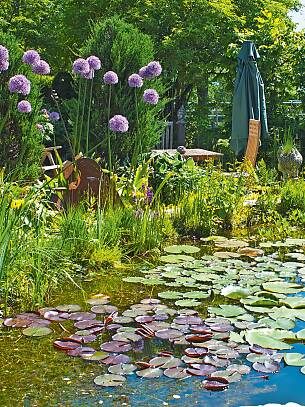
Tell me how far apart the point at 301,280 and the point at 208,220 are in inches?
68.4

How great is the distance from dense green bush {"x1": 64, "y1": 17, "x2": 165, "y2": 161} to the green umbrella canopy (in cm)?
233

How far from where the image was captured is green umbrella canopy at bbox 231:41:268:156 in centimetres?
1009

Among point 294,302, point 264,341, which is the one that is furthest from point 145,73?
point 264,341

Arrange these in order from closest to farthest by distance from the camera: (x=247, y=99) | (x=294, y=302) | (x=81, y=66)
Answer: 1. (x=294, y=302)
2. (x=81, y=66)
3. (x=247, y=99)

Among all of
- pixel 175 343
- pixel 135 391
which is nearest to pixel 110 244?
pixel 175 343

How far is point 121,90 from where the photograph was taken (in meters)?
7.96

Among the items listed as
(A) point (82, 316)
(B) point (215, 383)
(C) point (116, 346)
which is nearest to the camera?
(B) point (215, 383)

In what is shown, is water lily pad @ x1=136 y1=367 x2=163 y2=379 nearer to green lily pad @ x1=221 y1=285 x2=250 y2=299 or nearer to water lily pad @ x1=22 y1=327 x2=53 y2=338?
water lily pad @ x1=22 y1=327 x2=53 y2=338

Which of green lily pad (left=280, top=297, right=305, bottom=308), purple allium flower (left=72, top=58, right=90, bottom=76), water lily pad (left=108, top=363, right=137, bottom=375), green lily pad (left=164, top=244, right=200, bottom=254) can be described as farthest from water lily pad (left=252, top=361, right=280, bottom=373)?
purple allium flower (left=72, top=58, right=90, bottom=76)

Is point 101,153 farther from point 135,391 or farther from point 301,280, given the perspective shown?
point 135,391

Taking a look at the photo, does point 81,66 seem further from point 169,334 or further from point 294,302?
point 169,334

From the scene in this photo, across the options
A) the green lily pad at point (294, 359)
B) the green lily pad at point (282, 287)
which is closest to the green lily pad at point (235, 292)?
the green lily pad at point (282, 287)

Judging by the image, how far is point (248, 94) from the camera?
10.1 meters

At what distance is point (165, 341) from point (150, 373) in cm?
46
